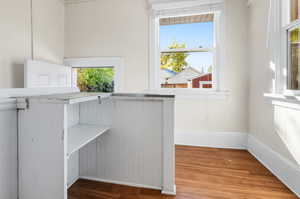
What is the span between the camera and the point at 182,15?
271 centimetres

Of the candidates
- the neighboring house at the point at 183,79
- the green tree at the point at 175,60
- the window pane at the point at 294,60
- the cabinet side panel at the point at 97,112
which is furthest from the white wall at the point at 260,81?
the cabinet side panel at the point at 97,112

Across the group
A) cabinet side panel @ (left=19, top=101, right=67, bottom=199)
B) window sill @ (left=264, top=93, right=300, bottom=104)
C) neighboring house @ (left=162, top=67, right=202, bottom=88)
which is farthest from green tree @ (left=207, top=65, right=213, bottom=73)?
cabinet side panel @ (left=19, top=101, right=67, bottom=199)

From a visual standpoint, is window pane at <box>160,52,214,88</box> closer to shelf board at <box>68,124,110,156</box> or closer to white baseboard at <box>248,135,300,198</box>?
white baseboard at <box>248,135,300,198</box>

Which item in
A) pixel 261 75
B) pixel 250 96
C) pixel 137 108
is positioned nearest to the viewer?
pixel 137 108

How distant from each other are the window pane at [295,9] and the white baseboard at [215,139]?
1.62 metres

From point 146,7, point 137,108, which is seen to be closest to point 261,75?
point 137,108

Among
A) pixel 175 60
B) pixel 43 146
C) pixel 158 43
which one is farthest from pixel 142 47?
pixel 43 146

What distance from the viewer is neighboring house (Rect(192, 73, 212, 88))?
270 centimetres

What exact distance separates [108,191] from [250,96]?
2281 mm

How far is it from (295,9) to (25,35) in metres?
3.38

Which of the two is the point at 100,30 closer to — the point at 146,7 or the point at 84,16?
the point at 84,16

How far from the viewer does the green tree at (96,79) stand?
10.1 feet

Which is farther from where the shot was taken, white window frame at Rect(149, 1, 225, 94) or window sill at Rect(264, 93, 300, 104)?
white window frame at Rect(149, 1, 225, 94)

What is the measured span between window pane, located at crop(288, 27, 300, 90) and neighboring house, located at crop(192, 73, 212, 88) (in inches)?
42.8
